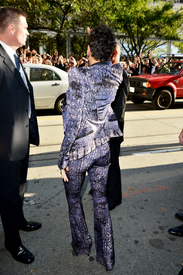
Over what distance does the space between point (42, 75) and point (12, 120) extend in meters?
6.71

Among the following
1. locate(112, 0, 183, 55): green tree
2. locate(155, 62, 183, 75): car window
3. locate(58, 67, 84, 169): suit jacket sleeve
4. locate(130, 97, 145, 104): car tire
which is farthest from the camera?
locate(112, 0, 183, 55): green tree

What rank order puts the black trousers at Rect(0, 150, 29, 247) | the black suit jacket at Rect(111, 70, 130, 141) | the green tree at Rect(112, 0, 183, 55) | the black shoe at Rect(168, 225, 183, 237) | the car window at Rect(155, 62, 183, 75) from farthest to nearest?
the green tree at Rect(112, 0, 183, 55) < the car window at Rect(155, 62, 183, 75) < the black suit jacket at Rect(111, 70, 130, 141) < the black shoe at Rect(168, 225, 183, 237) < the black trousers at Rect(0, 150, 29, 247)

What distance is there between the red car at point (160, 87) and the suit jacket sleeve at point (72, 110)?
28.0ft

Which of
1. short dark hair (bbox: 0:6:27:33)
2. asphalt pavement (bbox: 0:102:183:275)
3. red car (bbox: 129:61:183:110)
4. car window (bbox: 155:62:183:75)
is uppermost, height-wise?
short dark hair (bbox: 0:6:27:33)

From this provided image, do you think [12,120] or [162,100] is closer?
[12,120]

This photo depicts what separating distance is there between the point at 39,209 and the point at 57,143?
2703 millimetres

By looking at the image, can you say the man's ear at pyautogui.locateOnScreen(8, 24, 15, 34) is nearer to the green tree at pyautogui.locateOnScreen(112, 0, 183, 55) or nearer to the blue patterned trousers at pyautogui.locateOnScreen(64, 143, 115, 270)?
the blue patterned trousers at pyautogui.locateOnScreen(64, 143, 115, 270)

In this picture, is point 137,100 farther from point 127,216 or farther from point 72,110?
point 72,110

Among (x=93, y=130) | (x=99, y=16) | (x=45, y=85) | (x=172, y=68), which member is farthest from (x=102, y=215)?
(x=99, y=16)

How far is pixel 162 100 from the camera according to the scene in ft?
33.5

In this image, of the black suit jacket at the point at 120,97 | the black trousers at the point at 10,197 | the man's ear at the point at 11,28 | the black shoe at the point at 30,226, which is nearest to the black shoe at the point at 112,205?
the black shoe at the point at 30,226

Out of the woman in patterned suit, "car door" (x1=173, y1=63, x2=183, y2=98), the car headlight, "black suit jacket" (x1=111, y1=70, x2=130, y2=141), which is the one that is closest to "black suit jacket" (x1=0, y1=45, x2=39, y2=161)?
the woman in patterned suit

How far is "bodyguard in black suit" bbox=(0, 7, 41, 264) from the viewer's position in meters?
2.12

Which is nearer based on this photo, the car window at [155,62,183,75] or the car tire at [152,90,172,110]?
the car tire at [152,90,172,110]
